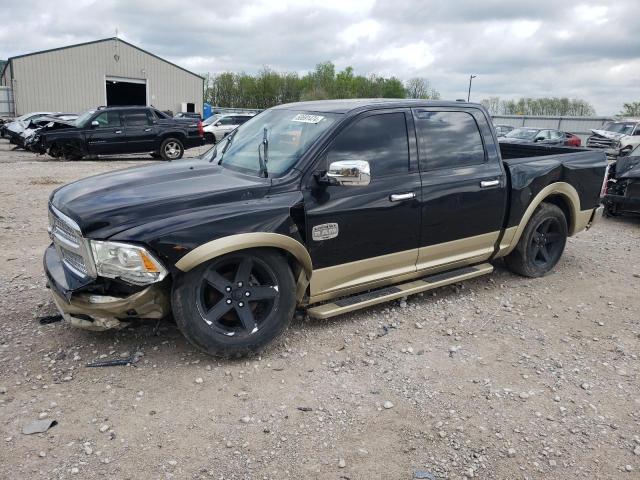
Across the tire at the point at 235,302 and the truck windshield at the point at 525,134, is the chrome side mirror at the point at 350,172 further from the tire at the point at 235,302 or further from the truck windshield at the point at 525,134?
the truck windshield at the point at 525,134

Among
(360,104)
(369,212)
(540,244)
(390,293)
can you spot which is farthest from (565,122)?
(369,212)

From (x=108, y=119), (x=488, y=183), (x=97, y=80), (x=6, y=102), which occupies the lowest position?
(x=488, y=183)

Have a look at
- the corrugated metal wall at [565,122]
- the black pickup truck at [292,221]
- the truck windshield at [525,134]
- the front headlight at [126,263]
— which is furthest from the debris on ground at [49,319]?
the corrugated metal wall at [565,122]

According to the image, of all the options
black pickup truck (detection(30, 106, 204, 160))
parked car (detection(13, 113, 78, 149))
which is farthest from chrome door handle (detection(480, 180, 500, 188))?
parked car (detection(13, 113, 78, 149))

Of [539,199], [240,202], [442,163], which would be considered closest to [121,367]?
[240,202]

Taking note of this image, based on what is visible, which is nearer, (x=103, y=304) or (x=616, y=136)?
(x=103, y=304)

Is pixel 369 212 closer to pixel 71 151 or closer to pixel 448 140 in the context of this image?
pixel 448 140

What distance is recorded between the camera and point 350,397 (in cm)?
349

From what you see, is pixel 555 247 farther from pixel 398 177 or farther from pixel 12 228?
pixel 12 228

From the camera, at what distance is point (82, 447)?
293 cm

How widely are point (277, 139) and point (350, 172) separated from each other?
3.30 ft

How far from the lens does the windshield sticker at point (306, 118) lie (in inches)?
172

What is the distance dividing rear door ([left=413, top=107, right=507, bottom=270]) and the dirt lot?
0.56 m

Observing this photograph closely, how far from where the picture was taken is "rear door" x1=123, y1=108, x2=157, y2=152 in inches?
640
